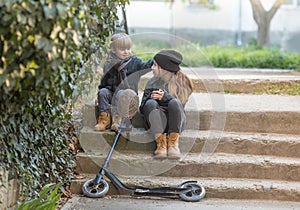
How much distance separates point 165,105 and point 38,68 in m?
2.25

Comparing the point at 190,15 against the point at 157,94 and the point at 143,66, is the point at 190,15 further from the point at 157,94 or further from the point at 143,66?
the point at 157,94

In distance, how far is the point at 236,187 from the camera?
5.32 meters

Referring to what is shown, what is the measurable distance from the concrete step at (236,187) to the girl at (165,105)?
261 mm

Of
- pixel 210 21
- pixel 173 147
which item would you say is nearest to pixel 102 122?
pixel 173 147

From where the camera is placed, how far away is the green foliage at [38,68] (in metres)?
3.21

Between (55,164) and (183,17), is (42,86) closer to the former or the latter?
(55,164)

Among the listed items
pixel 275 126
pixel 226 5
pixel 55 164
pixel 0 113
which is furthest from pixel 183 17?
pixel 0 113

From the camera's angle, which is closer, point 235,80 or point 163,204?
point 163,204

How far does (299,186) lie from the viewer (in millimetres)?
5371

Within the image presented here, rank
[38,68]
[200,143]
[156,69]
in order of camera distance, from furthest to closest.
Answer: [200,143] < [156,69] < [38,68]

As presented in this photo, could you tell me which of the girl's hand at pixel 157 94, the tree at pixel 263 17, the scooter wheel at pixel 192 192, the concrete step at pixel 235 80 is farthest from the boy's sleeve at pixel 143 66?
the tree at pixel 263 17

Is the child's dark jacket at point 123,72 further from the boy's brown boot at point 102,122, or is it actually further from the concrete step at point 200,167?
the concrete step at point 200,167

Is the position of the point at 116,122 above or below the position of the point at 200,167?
above

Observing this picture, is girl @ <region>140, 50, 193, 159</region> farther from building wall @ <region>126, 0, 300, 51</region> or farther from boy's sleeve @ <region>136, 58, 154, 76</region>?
building wall @ <region>126, 0, 300, 51</region>
